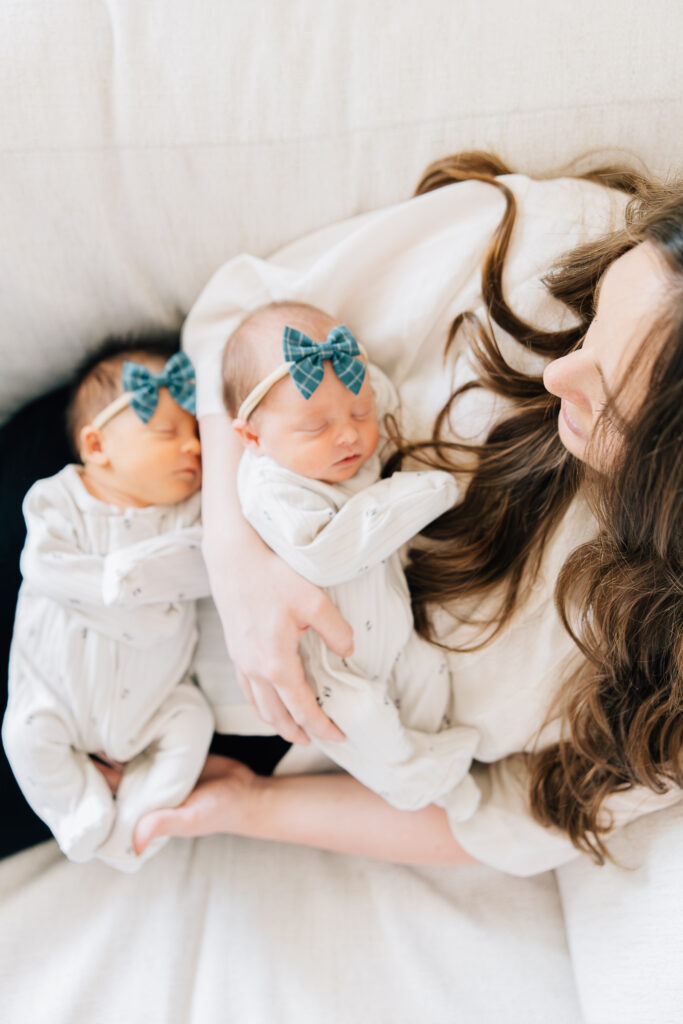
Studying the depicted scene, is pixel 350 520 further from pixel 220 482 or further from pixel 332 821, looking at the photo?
pixel 332 821

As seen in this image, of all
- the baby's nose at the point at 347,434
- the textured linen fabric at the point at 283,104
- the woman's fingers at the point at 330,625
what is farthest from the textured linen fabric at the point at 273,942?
the textured linen fabric at the point at 283,104

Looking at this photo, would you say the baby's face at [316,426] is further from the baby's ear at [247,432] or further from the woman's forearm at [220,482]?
the woman's forearm at [220,482]

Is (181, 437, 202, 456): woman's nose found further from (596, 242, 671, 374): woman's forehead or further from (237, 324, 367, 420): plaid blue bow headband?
(596, 242, 671, 374): woman's forehead

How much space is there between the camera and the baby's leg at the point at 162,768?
3.61 ft

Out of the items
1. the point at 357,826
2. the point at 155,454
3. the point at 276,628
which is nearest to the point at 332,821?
the point at 357,826

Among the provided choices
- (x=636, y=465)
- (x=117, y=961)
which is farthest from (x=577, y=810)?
(x=117, y=961)

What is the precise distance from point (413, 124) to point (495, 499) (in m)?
0.53

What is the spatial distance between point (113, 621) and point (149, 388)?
35 cm

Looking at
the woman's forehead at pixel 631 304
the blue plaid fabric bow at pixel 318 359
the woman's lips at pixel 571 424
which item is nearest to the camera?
the woman's forehead at pixel 631 304

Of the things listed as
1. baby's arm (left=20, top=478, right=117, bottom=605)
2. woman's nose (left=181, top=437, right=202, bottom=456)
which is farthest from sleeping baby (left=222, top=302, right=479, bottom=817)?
baby's arm (left=20, top=478, right=117, bottom=605)

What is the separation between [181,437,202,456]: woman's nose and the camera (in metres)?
1.17

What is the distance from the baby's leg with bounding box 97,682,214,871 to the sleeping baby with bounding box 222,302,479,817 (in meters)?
0.20

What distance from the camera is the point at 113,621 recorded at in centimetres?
109

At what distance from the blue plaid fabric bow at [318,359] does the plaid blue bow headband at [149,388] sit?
283mm
